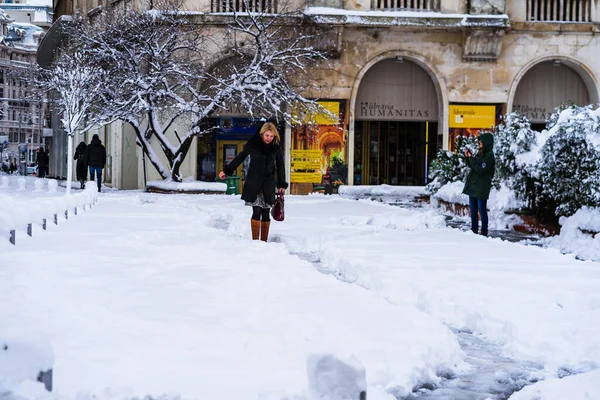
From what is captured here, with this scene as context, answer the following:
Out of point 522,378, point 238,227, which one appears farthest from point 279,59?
point 522,378

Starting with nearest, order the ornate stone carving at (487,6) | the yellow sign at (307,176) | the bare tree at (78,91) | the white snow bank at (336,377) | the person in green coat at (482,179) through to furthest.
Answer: the white snow bank at (336,377) < the person in green coat at (482,179) < the bare tree at (78,91) < the ornate stone carving at (487,6) < the yellow sign at (307,176)

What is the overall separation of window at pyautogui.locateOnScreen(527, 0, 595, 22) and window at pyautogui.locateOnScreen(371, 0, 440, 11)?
9.85 ft

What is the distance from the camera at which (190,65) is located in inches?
1112

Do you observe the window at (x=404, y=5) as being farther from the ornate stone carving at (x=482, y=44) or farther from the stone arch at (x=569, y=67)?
the stone arch at (x=569, y=67)

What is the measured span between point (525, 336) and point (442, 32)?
943 inches

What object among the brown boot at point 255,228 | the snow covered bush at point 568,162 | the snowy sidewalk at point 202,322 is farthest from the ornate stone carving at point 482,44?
the snowy sidewalk at point 202,322

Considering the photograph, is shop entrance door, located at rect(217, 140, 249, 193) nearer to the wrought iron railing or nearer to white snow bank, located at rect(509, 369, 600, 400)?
the wrought iron railing

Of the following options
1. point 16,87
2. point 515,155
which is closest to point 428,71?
point 515,155

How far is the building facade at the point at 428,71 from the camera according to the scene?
2856 centimetres

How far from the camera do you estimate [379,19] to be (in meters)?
28.4

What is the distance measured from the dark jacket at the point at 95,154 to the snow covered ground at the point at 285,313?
1713cm

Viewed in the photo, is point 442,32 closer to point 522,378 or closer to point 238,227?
point 238,227

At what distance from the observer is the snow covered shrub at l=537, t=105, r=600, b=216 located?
1391cm

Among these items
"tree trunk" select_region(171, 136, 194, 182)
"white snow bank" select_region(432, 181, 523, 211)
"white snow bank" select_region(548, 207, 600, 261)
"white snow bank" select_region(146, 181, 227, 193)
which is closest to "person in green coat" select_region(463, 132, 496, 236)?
"white snow bank" select_region(548, 207, 600, 261)
